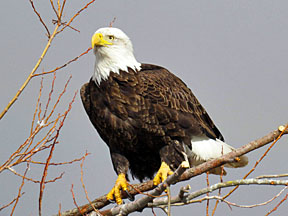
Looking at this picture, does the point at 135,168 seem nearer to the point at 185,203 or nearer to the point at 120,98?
the point at 120,98

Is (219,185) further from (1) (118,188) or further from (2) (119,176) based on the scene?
(2) (119,176)

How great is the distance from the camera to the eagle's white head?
577 centimetres

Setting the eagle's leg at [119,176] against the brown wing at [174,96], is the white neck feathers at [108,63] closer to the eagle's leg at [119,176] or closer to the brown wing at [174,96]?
the brown wing at [174,96]

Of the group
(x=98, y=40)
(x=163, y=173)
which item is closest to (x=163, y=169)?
(x=163, y=173)

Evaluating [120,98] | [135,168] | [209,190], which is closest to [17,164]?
[209,190]

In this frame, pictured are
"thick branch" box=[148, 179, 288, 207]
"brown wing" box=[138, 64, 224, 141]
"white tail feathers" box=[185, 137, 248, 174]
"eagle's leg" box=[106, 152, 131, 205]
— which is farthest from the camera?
"white tail feathers" box=[185, 137, 248, 174]

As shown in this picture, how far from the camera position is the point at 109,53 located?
19.1ft

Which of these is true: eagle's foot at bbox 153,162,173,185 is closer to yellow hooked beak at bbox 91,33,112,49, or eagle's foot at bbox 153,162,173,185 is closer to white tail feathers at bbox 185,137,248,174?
Answer: white tail feathers at bbox 185,137,248,174

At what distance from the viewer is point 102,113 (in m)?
5.75

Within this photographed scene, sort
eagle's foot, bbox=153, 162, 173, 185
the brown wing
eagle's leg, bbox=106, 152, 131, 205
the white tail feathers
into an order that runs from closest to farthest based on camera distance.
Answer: eagle's foot, bbox=153, 162, 173, 185, eagle's leg, bbox=106, 152, 131, 205, the brown wing, the white tail feathers

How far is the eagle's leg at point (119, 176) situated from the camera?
5.65 meters

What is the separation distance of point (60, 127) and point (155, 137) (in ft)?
5.23

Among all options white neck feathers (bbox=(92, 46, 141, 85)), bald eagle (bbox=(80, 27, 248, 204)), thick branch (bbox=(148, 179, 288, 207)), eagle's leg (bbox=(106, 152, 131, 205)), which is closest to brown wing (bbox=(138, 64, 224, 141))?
bald eagle (bbox=(80, 27, 248, 204))

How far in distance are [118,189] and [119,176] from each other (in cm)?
20
